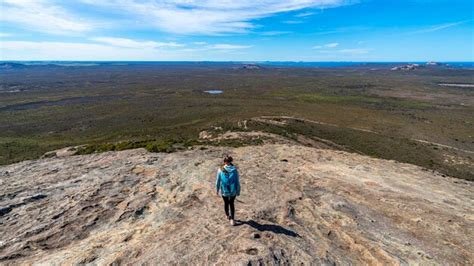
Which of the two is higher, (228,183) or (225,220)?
(228,183)

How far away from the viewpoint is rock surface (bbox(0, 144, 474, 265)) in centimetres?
880

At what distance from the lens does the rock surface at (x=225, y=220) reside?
8805mm

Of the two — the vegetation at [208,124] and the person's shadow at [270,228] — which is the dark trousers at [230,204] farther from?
the vegetation at [208,124]

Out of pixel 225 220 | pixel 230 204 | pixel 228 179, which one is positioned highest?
pixel 228 179

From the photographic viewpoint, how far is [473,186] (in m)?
18.1

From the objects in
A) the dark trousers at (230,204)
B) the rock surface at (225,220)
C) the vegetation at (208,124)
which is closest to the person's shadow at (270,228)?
the rock surface at (225,220)

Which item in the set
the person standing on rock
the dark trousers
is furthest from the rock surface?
the person standing on rock

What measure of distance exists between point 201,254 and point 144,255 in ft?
5.18

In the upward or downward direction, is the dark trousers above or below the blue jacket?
below

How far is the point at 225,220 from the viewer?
1052cm

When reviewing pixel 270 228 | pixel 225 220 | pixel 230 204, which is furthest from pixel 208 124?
pixel 270 228

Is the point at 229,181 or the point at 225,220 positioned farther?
the point at 225,220

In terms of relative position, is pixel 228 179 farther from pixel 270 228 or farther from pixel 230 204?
pixel 270 228

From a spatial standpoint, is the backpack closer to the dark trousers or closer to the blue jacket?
the blue jacket
